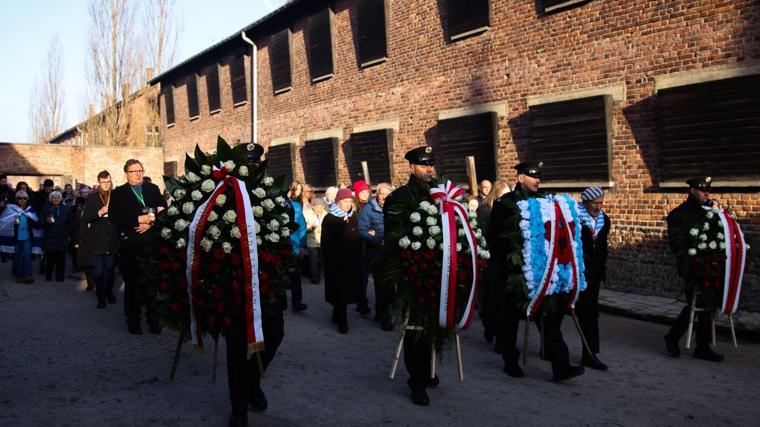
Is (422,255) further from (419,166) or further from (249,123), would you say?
(249,123)

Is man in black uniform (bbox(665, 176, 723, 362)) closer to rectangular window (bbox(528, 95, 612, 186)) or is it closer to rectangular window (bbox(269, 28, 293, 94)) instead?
rectangular window (bbox(528, 95, 612, 186))

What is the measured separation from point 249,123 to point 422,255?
63.5 feet

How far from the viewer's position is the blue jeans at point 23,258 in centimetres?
1266

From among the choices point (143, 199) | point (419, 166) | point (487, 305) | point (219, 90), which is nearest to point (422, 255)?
point (419, 166)

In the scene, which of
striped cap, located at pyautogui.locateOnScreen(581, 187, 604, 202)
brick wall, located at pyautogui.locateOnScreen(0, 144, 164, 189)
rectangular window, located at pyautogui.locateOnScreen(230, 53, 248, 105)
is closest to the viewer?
striped cap, located at pyautogui.locateOnScreen(581, 187, 604, 202)

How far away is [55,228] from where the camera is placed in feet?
42.4

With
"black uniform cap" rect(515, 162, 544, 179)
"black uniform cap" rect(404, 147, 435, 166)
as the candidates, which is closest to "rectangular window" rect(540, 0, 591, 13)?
"black uniform cap" rect(515, 162, 544, 179)

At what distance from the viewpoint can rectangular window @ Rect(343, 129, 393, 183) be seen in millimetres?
16516

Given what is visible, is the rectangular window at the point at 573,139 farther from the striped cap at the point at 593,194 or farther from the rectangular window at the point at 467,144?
the striped cap at the point at 593,194

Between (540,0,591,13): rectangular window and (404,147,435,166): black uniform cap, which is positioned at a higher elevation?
(540,0,591,13): rectangular window

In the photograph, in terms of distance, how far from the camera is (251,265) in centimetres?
454

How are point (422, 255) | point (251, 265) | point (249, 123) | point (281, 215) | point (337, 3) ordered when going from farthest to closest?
1. point (249, 123)
2. point (337, 3)
3. point (422, 255)
4. point (281, 215)
5. point (251, 265)

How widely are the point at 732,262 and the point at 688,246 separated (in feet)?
1.58

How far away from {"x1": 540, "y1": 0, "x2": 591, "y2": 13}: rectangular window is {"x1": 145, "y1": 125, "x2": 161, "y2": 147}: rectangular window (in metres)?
27.0
